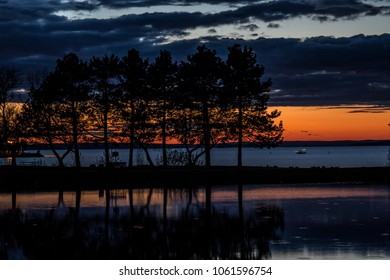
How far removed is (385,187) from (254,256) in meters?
23.0

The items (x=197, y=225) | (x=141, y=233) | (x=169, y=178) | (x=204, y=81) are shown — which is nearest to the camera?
(x=141, y=233)

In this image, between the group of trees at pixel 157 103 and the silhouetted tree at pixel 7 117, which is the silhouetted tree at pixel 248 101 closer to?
the group of trees at pixel 157 103

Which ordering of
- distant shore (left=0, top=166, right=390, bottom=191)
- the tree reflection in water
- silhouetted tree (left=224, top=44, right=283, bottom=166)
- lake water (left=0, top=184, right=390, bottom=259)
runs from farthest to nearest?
1. silhouetted tree (left=224, top=44, right=283, bottom=166)
2. distant shore (left=0, top=166, right=390, bottom=191)
3. lake water (left=0, top=184, right=390, bottom=259)
4. the tree reflection in water

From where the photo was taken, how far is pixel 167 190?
126 ft

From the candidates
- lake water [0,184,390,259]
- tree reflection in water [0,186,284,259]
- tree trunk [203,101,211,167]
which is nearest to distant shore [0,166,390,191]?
lake water [0,184,390,259]

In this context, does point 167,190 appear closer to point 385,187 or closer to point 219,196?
point 219,196

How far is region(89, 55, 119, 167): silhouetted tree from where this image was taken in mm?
59969

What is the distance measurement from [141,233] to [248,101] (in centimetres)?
3790

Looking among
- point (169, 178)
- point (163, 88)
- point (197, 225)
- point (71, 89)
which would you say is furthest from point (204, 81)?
point (197, 225)

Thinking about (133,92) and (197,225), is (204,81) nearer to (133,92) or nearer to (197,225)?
(133,92)

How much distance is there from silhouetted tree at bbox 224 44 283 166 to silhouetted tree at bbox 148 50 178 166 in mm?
5176

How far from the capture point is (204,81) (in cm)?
5844

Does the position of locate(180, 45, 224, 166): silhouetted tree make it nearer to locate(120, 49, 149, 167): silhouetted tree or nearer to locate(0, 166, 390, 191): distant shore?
locate(120, 49, 149, 167): silhouetted tree
